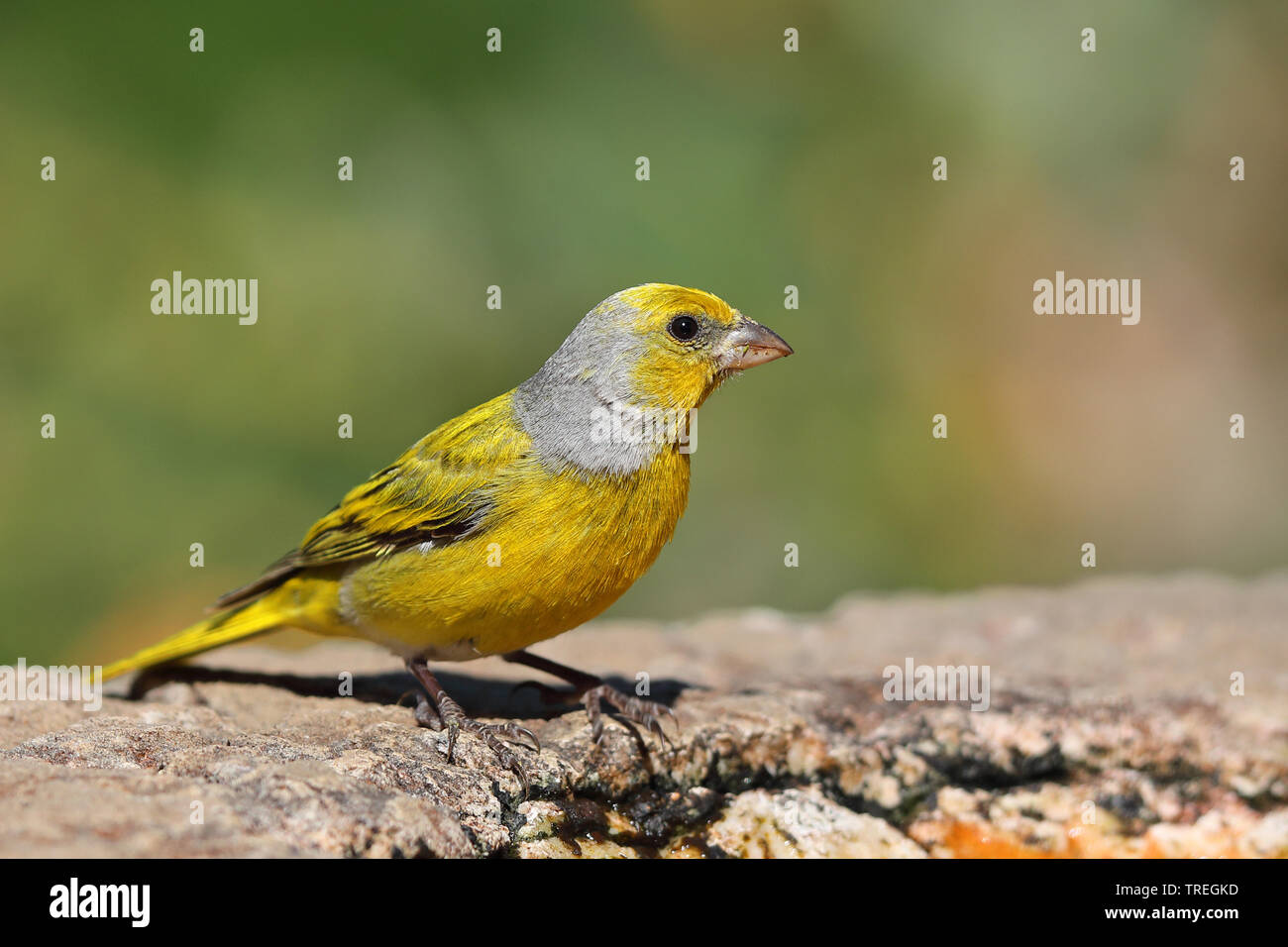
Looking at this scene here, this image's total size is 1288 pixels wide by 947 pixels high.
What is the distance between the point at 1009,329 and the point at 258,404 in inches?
236

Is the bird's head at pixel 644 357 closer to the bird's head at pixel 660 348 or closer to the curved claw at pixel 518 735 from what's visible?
the bird's head at pixel 660 348

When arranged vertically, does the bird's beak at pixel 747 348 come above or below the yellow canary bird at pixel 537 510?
above

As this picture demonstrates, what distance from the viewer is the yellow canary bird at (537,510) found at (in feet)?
15.1

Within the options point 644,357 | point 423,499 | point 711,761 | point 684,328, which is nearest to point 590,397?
point 644,357

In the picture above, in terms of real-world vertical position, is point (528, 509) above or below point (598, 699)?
above

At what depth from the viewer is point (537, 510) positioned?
15.3ft

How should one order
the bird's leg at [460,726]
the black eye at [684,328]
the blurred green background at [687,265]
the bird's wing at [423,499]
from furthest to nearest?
the blurred green background at [687,265] → the black eye at [684,328] → the bird's wing at [423,499] → the bird's leg at [460,726]

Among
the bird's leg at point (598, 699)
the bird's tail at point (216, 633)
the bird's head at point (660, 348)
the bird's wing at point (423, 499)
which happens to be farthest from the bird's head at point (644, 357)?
the bird's tail at point (216, 633)

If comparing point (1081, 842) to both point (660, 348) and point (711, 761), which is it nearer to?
point (711, 761)

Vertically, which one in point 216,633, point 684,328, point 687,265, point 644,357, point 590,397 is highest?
point 687,265

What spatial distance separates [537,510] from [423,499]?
0.62m

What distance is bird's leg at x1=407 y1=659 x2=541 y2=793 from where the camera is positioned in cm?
430
